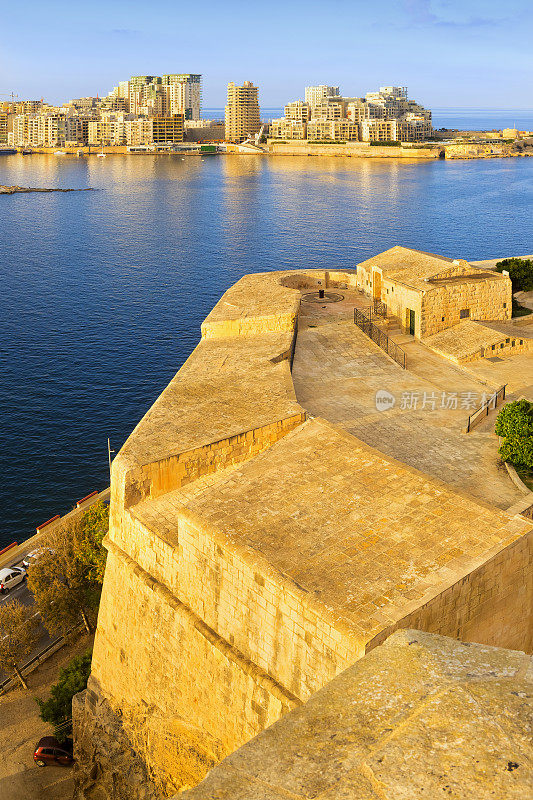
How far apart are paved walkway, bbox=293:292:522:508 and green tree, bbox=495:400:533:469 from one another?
0.49 meters

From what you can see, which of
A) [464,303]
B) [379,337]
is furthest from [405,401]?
[464,303]

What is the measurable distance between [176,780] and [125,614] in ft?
12.1

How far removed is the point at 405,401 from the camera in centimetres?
2328

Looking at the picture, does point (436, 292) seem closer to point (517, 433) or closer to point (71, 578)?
point (517, 433)

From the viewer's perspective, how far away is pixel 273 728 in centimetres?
816

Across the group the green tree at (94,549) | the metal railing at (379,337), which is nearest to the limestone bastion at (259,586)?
the green tree at (94,549)

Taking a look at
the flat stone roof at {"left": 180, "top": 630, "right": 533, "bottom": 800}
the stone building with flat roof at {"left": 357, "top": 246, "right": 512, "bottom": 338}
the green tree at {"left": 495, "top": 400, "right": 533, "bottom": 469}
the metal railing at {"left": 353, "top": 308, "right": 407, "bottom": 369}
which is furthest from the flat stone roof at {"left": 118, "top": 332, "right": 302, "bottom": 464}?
the flat stone roof at {"left": 180, "top": 630, "right": 533, "bottom": 800}

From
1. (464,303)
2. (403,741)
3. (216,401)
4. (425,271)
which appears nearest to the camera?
(403,741)

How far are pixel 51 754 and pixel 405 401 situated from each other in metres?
14.2

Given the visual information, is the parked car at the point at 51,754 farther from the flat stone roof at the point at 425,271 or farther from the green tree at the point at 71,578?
the flat stone roof at the point at 425,271

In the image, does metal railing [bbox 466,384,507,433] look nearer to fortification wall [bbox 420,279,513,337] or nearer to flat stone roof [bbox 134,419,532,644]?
fortification wall [bbox 420,279,513,337]

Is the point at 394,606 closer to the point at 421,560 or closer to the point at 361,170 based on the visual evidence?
the point at 421,560

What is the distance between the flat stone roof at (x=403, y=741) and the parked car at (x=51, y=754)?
13.3 m

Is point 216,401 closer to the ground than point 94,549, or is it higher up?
higher up
